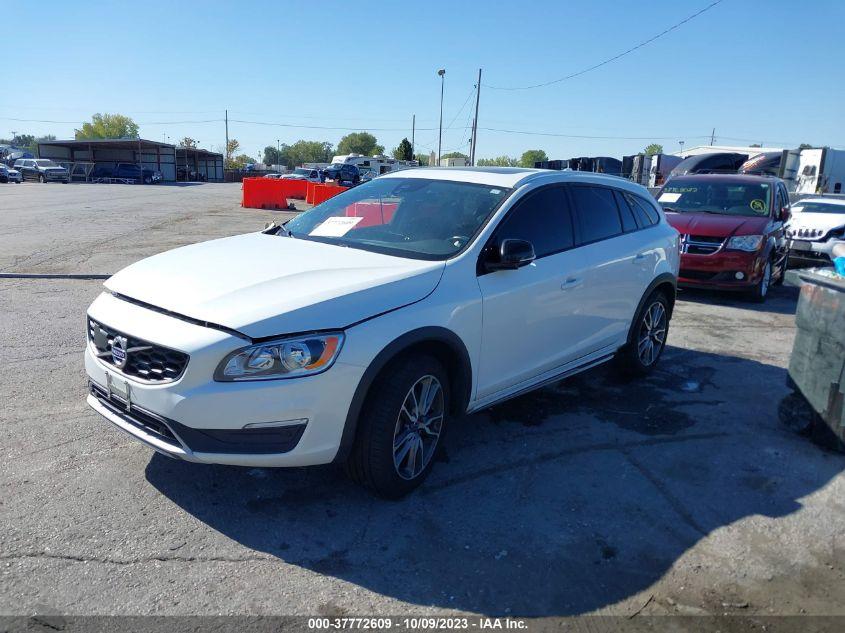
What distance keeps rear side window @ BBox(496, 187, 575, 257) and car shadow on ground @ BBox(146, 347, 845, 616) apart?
4.29 feet

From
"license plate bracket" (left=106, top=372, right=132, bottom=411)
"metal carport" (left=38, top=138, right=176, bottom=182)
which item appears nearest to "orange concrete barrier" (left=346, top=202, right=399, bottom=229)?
"license plate bracket" (left=106, top=372, right=132, bottom=411)

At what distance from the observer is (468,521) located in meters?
3.44

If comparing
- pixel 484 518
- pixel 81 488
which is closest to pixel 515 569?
pixel 484 518

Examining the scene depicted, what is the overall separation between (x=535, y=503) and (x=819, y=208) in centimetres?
1303

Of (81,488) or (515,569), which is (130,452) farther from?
(515,569)

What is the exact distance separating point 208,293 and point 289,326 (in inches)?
21.6

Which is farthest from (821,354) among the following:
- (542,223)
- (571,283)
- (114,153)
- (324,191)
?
(114,153)

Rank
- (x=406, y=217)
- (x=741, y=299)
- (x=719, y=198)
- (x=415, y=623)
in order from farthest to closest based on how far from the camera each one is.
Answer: (x=719, y=198) < (x=741, y=299) < (x=406, y=217) < (x=415, y=623)

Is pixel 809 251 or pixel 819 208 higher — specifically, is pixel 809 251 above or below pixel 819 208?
below

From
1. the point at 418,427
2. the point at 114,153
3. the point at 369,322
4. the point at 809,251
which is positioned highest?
the point at 114,153

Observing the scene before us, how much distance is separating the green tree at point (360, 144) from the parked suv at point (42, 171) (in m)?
91.2

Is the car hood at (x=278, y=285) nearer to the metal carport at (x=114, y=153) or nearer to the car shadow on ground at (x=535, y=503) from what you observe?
the car shadow on ground at (x=535, y=503)

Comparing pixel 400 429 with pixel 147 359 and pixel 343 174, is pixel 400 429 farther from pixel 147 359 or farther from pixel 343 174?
pixel 343 174

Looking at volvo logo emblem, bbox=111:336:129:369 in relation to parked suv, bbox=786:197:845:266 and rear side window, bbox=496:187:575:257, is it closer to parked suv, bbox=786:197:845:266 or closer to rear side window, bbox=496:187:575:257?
rear side window, bbox=496:187:575:257
